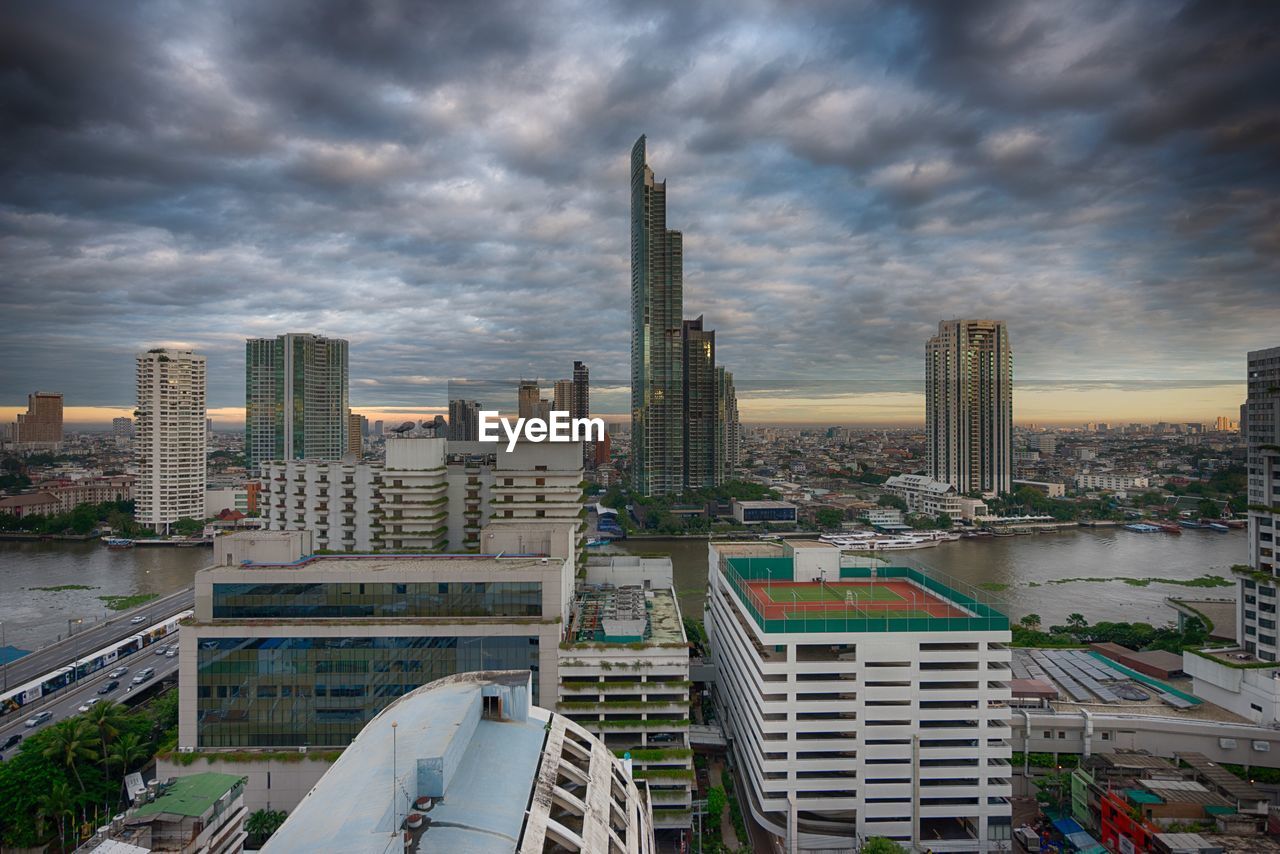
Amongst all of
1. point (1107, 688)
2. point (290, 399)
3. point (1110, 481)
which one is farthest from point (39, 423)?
point (1110, 481)

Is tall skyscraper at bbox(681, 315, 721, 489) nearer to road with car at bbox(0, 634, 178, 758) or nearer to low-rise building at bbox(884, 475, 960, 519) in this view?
low-rise building at bbox(884, 475, 960, 519)

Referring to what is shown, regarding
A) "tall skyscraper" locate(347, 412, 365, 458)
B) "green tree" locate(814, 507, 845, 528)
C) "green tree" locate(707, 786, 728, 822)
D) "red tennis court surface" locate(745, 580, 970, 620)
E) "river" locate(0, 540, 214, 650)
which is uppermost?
"tall skyscraper" locate(347, 412, 365, 458)

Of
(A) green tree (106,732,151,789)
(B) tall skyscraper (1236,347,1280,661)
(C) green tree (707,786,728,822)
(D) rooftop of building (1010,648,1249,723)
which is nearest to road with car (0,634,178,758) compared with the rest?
(A) green tree (106,732,151,789)

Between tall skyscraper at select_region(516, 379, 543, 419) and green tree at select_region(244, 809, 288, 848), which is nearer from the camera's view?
green tree at select_region(244, 809, 288, 848)

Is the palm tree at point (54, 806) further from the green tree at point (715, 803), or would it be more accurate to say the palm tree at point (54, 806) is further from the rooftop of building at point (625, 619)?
the green tree at point (715, 803)

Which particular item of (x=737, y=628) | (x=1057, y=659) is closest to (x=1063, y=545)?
(x=1057, y=659)

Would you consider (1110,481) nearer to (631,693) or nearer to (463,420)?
(463,420)

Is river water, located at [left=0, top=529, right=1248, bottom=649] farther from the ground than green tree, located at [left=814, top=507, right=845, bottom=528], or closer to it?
closer to it

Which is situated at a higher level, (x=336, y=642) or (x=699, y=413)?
(x=699, y=413)
